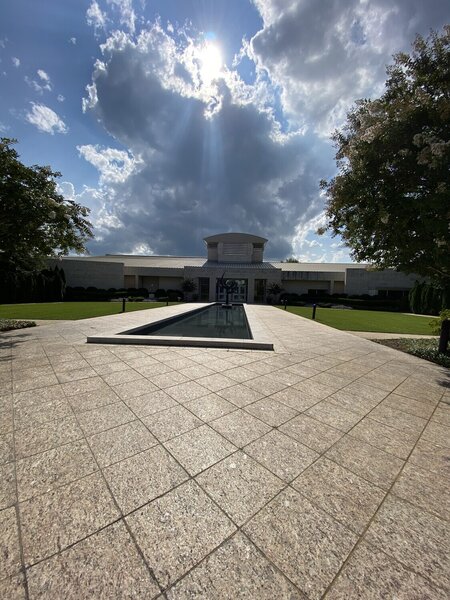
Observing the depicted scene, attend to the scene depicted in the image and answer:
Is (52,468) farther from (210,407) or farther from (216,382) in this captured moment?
(216,382)

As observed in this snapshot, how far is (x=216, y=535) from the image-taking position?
1666 millimetres

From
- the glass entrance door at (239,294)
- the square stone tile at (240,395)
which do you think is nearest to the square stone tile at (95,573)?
the square stone tile at (240,395)

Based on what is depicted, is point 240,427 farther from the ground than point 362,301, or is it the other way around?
point 362,301

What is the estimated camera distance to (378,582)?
1439 millimetres

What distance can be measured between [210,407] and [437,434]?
308 cm

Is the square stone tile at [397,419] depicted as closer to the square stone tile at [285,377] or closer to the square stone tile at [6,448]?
the square stone tile at [285,377]

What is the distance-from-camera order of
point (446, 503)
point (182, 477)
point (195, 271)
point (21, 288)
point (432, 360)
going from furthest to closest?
point (195, 271) < point (21, 288) < point (432, 360) < point (182, 477) < point (446, 503)

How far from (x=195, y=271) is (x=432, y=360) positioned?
27559 millimetres

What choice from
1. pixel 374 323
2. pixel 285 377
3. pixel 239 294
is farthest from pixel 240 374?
pixel 239 294

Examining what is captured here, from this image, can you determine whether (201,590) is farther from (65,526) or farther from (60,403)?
(60,403)

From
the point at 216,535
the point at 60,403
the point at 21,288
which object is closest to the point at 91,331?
the point at 60,403

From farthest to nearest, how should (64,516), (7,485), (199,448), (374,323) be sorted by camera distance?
(374,323)
(199,448)
(7,485)
(64,516)

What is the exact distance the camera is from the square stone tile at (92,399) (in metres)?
3.38

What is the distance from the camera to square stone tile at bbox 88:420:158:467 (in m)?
2.43
